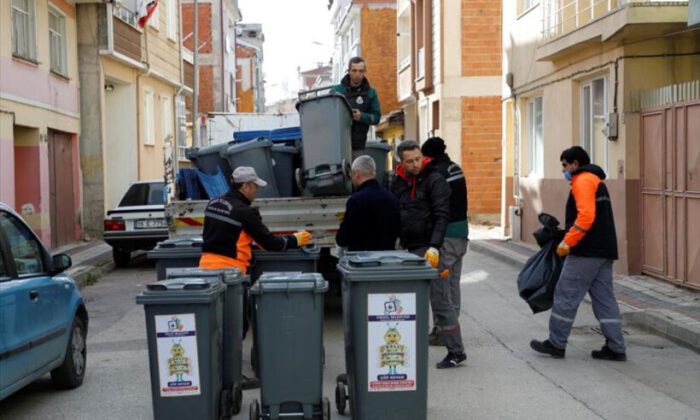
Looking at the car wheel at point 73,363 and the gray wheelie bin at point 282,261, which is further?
the gray wheelie bin at point 282,261

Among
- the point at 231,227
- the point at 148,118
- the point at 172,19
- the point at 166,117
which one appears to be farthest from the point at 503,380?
the point at 172,19

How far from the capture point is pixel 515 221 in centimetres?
1986

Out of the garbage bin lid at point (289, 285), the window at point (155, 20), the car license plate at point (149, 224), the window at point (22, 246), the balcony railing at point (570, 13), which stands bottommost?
the car license plate at point (149, 224)

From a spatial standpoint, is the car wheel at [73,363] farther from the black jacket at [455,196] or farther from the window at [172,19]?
the window at [172,19]

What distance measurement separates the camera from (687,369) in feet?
26.8

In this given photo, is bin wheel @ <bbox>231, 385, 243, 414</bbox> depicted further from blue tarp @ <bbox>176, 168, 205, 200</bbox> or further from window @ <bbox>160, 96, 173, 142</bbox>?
window @ <bbox>160, 96, 173, 142</bbox>

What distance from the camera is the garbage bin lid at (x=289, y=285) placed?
622cm

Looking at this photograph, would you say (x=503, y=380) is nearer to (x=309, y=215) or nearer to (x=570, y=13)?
(x=309, y=215)

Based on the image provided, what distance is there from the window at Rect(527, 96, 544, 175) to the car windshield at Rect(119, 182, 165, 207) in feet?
25.1

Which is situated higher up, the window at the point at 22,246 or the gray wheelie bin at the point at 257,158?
the gray wheelie bin at the point at 257,158

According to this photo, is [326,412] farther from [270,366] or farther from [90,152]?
[90,152]

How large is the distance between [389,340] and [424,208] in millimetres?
2030

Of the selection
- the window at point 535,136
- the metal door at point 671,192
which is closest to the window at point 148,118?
the window at point 535,136

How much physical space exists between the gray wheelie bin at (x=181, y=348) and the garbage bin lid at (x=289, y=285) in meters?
0.33
